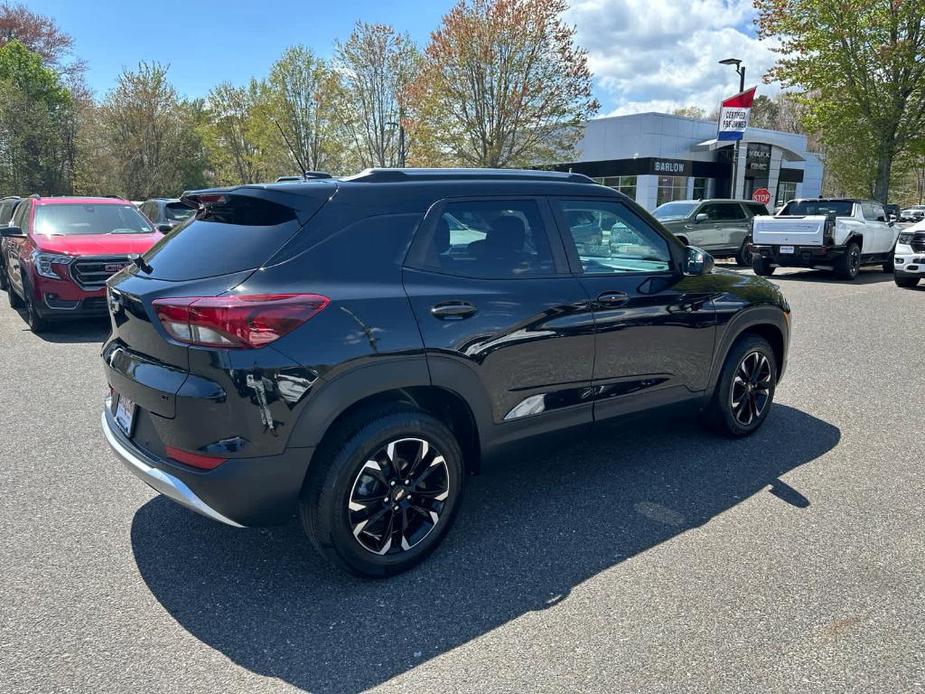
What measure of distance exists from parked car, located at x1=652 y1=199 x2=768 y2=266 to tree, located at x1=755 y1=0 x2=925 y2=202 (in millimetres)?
9391

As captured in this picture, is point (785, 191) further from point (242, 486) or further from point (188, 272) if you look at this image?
point (242, 486)

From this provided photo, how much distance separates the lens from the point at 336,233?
285 cm

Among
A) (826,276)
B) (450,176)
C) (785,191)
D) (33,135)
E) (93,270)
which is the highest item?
(33,135)

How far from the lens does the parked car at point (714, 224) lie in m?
16.6

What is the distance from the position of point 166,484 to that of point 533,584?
166cm

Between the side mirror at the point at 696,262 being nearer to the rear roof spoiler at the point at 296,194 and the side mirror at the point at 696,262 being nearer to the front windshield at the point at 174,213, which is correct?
the rear roof spoiler at the point at 296,194

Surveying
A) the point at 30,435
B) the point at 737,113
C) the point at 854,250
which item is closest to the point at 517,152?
the point at 737,113

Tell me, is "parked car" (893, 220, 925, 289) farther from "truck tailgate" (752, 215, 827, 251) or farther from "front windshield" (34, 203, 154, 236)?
"front windshield" (34, 203, 154, 236)

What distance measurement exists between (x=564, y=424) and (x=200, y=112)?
4281cm

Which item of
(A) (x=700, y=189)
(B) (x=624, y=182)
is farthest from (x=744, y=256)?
(A) (x=700, y=189)

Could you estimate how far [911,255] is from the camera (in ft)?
41.7

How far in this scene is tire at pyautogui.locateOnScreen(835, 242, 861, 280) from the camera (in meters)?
14.3

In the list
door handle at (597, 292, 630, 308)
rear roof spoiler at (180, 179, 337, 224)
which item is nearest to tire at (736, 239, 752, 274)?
door handle at (597, 292, 630, 308)

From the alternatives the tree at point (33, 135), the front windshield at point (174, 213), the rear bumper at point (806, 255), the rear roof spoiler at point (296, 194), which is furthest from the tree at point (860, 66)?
the tree at point (33, 135)
